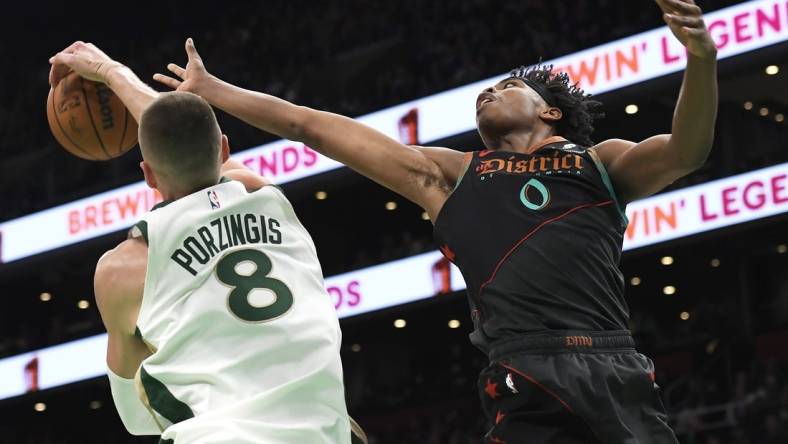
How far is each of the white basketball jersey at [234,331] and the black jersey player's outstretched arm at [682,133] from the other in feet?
3.90

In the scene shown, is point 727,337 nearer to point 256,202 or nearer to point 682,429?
point 682,429

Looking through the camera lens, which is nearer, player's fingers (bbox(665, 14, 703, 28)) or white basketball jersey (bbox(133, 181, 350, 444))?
white basketball jersey (bbox(133, 181, 350, 444))

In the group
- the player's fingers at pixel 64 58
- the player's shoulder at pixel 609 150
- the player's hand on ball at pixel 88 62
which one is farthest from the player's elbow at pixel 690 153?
the player's fingers at pixel 64 58

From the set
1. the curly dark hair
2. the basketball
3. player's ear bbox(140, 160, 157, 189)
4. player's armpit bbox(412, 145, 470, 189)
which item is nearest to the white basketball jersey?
player's ear bbox(140, 160, 157, 189)

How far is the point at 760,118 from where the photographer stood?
Answer: 18141 mm

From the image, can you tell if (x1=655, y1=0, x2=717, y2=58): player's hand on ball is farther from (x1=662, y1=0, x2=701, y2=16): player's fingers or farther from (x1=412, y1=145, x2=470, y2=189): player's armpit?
(x1=412, y1=145, x2=470, y2=189): player's armpit

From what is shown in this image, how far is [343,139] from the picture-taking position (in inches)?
157

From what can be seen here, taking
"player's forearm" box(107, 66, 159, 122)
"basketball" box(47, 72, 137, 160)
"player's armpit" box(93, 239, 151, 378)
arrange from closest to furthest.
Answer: "player's armpit" box(93, 239, 151, 378), "player's forearm" box(107, 66, 159, 122), "basketball" box(47, 72, 137, 160)

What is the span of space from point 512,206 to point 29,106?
20.3 meters

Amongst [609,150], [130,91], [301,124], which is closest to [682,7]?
[609,150]

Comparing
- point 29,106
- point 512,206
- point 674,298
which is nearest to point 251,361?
point 512,206

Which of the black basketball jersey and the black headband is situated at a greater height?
the black headband

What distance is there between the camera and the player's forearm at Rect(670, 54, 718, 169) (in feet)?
11.7

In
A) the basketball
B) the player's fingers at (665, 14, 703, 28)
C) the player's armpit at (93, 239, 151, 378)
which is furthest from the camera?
the basketball
